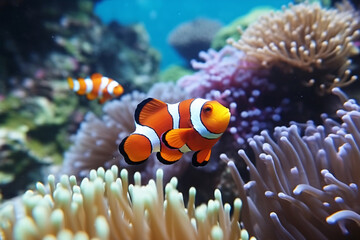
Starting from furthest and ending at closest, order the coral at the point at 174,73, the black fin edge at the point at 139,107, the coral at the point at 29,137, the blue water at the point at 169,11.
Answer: the blue water at the point at 169,11
the coral at the point at 174,73
the coral at the point at 29,137
the black fin edge at the point at 139,107

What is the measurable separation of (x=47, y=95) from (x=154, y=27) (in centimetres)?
3802

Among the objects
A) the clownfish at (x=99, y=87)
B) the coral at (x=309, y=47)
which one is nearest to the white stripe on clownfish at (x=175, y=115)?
the coral at (x=309, y=47)

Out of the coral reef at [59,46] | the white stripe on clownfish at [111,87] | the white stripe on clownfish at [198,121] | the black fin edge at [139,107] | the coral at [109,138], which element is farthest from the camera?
the coral reef at [59,46]

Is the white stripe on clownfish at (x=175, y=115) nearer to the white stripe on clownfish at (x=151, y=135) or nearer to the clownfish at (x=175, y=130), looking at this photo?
the clownfish at (x=175, y=130)

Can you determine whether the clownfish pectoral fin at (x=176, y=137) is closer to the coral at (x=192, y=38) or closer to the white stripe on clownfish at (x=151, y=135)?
the white stripe on clownfish at (x=151, y=135)

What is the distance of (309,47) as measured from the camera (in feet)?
8.50

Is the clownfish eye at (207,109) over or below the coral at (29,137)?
below

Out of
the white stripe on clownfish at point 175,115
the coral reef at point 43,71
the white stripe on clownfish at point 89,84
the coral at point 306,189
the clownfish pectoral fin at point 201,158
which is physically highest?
the coral reef at point 43,71

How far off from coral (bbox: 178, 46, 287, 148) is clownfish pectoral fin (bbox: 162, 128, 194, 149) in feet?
3.86

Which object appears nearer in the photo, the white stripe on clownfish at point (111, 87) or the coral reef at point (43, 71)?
the white stripe on clownfish at point (111, 87)

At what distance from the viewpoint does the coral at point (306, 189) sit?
1409mm

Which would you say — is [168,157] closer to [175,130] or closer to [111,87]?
[175,130]

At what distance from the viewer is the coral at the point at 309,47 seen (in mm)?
2549

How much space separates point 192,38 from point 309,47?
6534mm
